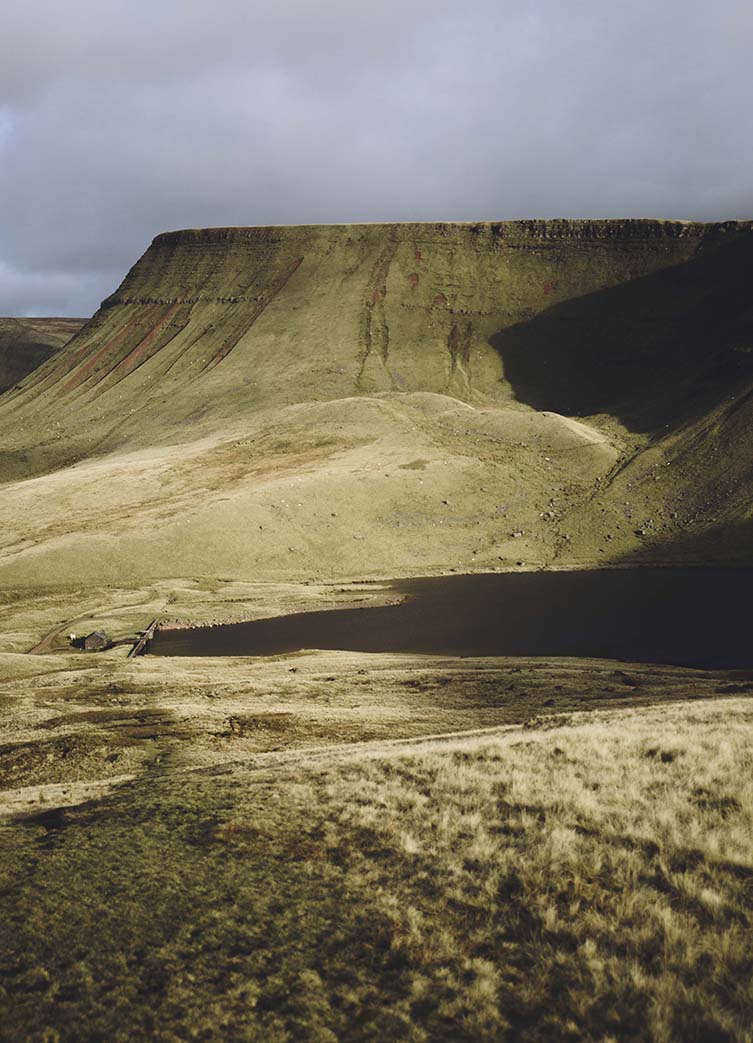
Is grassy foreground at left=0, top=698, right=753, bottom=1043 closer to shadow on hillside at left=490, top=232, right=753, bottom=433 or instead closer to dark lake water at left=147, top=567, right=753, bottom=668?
dark lake water at left=147, top=567, right=753, bottom=668

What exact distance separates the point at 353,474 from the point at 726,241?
9827 centimetres

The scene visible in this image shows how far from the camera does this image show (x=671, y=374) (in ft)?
374

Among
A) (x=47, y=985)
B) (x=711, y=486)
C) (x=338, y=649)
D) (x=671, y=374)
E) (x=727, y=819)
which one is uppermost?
(x=671, y=374)

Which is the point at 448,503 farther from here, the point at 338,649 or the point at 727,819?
the point at 727,819

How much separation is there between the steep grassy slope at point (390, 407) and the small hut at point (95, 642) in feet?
55.7

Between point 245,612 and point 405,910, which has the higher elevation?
point 405,910

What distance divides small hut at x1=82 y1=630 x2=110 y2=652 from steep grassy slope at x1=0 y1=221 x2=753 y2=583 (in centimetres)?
1699

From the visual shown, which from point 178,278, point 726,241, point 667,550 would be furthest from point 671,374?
point 178,278

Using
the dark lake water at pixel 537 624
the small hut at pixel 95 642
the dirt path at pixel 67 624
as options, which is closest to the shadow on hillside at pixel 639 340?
the dark lake water at pixel 537 624

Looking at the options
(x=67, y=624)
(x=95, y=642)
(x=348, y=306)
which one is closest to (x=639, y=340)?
(x=348, y=306)

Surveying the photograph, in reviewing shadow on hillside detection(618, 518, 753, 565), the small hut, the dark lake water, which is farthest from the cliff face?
the small hut

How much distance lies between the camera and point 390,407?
4016 inches

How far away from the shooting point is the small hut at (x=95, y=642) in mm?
45125

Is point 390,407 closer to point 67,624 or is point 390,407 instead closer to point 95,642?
point 67,624
